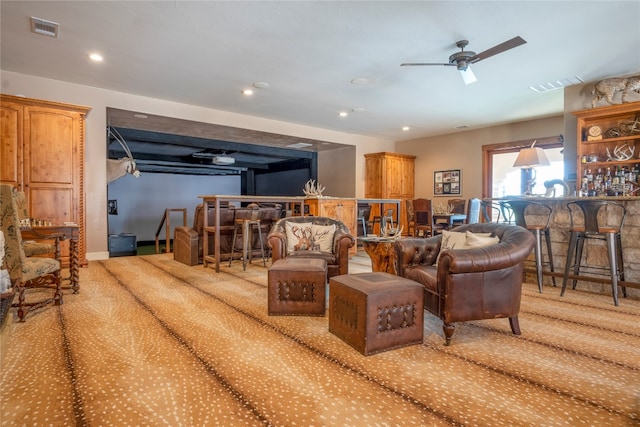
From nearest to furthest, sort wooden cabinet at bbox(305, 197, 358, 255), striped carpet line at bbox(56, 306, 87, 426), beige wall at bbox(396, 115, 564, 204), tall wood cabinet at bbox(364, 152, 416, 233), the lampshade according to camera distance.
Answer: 1. striped carpet line at bbox(56, 306, 87, 426)
2. the lampshade
3. wooden cabinet at bbox(305, 197, 358, 255)
4. beige wall at bbox(396, 115, 564, 204)
5. tall wood cabinet at bbox(364, 152, 416, 233)

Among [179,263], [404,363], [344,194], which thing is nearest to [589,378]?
[404,363]

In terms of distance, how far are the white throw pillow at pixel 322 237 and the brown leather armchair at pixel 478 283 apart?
5.19ft

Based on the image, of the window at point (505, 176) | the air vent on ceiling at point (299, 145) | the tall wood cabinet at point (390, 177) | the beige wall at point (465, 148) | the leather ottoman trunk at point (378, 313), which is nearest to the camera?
the leather ottoman trunk at point (378, 313)

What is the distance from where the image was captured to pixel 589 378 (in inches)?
76.7

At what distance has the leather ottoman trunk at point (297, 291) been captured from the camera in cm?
300

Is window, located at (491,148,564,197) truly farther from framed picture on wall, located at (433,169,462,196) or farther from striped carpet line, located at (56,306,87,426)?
striped carpet line, located at (56,306,87,426)

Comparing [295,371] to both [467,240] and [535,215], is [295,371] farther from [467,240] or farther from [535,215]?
[535,215]

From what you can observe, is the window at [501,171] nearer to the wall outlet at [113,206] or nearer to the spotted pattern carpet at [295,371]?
the spotted pattern carpet at [295,371]

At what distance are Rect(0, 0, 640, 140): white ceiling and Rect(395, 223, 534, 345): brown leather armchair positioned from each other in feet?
8.24

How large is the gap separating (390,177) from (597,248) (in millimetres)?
5922

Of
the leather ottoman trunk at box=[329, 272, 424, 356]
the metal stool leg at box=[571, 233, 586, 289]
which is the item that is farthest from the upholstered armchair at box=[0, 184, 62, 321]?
the metal stool leg at box=[571, 233, 586, 289]

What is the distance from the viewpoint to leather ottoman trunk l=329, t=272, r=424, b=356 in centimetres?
221

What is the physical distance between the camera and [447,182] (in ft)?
31.3

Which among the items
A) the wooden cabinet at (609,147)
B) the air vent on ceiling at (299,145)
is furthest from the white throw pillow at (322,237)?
the air vent on ceiling at (299,145)
